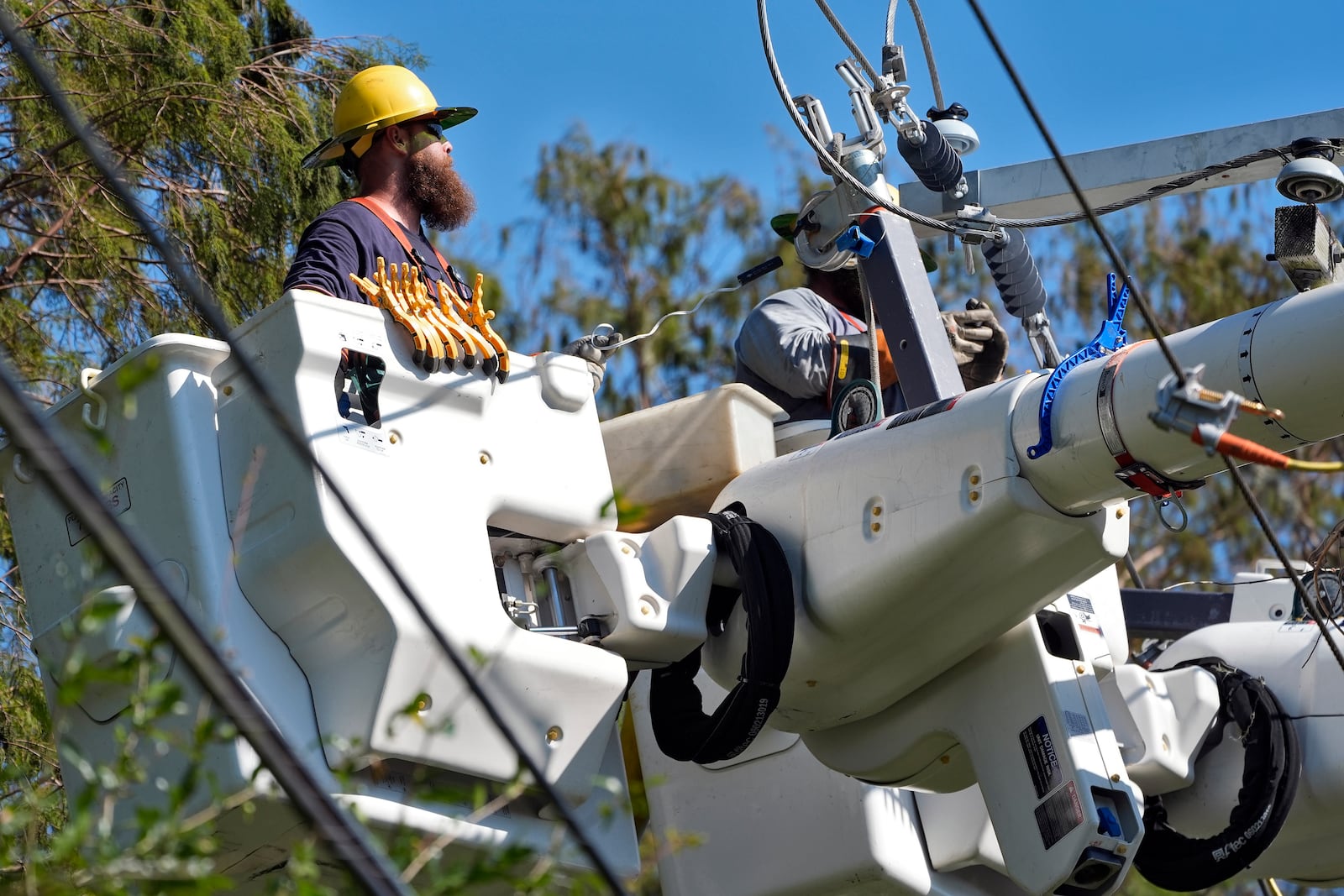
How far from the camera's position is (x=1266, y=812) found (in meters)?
6.25

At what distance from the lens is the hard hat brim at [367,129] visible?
6.29 metres

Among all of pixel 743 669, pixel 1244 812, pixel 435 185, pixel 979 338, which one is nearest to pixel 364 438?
pixel 743 669

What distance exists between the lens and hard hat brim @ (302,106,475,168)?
248 inches

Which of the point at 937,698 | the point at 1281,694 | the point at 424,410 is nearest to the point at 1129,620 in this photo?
the point at 1281,694

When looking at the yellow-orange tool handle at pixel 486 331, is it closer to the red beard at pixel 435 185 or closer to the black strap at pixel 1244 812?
the red beard at pixel 435 185

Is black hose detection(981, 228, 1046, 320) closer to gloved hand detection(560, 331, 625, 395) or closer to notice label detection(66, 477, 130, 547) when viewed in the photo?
gloved hand detection(560, 331, 625, 395)

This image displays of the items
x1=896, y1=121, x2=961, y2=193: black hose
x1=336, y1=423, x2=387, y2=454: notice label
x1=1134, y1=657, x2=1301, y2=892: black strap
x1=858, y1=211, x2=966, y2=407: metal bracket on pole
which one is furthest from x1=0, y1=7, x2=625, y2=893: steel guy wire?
x1=1134, y1=657, x2=1301, y2=892: black strap

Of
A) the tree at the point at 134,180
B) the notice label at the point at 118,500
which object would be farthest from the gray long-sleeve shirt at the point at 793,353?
the tree at the point at 134,180

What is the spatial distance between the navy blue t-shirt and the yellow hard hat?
1.74 feet

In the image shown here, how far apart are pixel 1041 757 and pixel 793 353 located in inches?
60.0

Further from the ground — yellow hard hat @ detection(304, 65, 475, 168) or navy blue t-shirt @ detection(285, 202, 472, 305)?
yellow hard hat @ detection(304, 65, 475, 168)

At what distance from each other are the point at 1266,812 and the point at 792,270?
37.0 ft

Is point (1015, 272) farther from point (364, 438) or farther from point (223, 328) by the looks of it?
point (223, 328)

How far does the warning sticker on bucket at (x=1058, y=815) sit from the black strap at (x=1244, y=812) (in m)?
0.94
